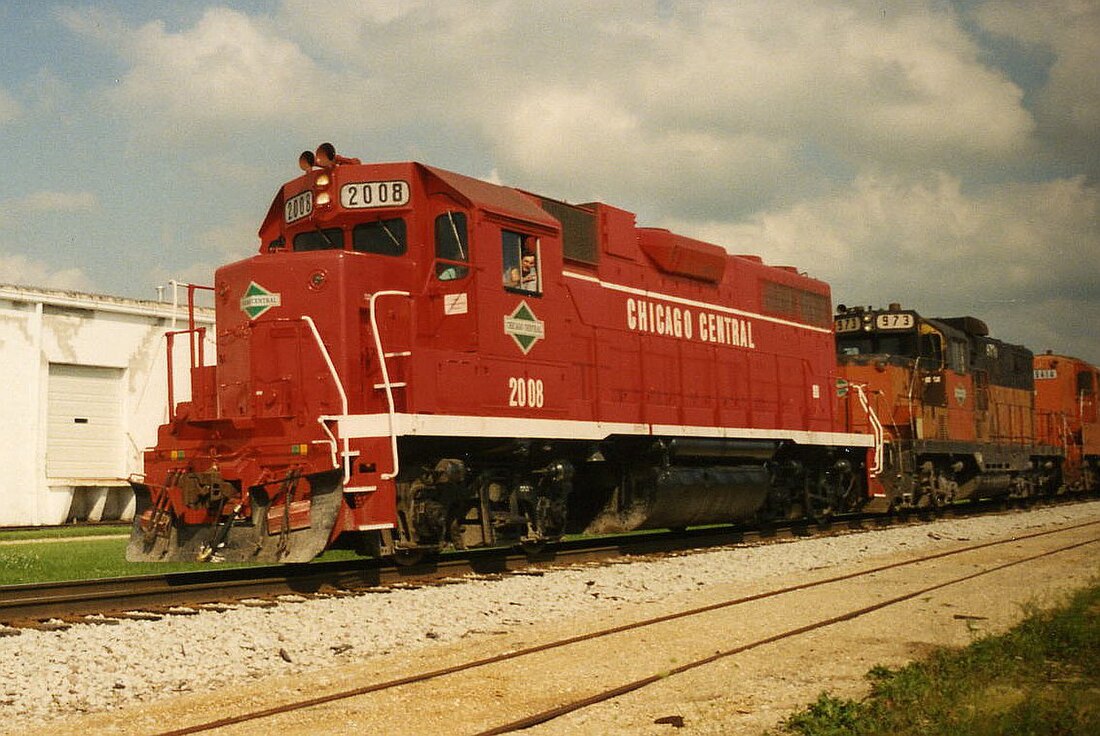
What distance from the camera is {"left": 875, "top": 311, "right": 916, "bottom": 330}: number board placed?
1980cm

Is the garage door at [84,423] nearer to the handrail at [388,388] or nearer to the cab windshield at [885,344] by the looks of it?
the cab windshield at [885,344]

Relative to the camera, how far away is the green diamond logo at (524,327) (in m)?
10.2

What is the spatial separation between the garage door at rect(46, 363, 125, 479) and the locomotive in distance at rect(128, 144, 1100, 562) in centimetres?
1487

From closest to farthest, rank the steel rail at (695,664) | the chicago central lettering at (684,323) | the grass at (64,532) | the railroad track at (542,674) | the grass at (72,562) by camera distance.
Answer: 1. the steel rail at (695,664)
2. the railroad track at (542,674)
3. the grass at (72,562)
4. the chicago central lettering at (684,323)
5. the grass at (64,532)

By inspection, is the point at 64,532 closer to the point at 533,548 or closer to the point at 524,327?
the point at 533,548

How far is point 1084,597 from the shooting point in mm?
8281

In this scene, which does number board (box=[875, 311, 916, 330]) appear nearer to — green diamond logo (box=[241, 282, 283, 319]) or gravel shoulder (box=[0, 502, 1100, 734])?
gravel shoulder (box=[0, 502, 1100, 734])

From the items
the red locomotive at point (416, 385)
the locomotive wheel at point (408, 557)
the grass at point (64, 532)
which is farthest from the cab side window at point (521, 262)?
the grass at point (64, 532)

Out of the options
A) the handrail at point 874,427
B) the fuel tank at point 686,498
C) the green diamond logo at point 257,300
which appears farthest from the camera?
the handrail at point 874,427

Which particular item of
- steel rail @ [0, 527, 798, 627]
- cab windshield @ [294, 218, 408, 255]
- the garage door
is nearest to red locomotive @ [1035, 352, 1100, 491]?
steel rail @ [0, 527, 798, 627]

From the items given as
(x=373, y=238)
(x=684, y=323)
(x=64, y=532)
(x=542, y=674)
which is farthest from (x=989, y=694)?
(x=64, y=532)

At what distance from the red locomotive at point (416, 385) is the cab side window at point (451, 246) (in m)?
0.02

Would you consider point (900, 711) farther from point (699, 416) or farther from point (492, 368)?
point (699, 416)

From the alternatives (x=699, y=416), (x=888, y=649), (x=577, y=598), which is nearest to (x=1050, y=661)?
(x=888, y=649)
